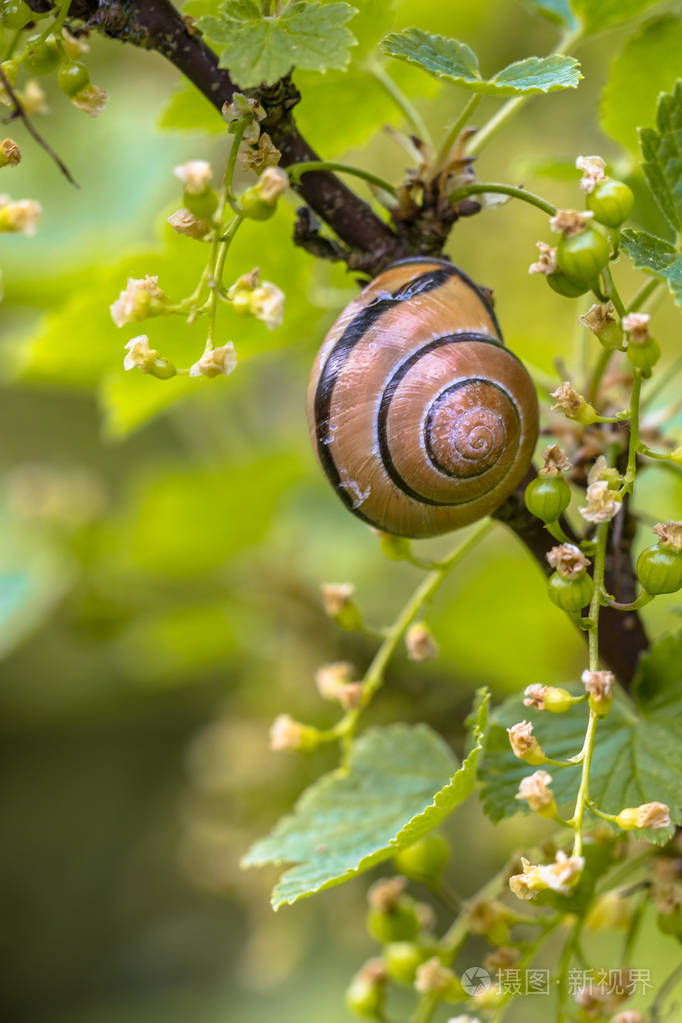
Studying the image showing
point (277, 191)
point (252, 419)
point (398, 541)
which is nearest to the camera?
point (277, 191)

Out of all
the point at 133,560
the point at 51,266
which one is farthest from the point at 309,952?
the point at 51,266

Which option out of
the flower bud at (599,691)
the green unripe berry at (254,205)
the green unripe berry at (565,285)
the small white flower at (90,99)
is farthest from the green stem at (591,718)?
the small white flower at (90,99)

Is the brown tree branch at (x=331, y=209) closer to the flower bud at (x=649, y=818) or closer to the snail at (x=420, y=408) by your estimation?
the snail at (x=420, y=408)

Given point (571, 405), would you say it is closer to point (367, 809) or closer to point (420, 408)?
point (420, 408)

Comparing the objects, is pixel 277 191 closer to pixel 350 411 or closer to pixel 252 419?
pixel 350 411

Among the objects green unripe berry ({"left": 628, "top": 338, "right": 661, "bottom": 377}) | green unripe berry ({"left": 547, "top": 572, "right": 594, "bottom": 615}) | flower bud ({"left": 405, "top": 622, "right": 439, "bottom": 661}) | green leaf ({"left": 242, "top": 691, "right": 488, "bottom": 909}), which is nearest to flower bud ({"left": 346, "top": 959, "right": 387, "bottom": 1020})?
green leaf ({"left": 242, "top": 691, "right": 488, "bottom": 909})

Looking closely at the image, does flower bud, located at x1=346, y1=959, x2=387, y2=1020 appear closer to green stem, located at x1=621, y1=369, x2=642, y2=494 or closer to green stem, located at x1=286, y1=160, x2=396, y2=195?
green stem, located at x1=621, y1=369, x2=642, y2=494
